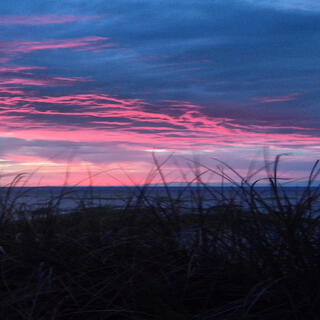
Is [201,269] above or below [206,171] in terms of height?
below

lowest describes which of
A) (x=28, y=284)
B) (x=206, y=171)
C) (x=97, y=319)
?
(x=97, y=319)

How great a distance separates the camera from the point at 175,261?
9.23 feet

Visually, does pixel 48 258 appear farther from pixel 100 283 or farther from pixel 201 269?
pixel 201 269

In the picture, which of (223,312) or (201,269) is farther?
(201,269)

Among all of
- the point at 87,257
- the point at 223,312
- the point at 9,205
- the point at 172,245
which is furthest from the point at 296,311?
the point at 9,205

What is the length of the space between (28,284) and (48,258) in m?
0.31

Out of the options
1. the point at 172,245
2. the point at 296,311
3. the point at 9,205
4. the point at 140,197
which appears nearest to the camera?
the point at 296,311

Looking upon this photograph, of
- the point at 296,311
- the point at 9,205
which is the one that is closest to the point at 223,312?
the point at 296,311

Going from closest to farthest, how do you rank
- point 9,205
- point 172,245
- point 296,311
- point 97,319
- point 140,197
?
point 296,311 → point 97,319 → point 172,245 → point 140,197 → point 9,205

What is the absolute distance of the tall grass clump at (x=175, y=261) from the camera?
2.40 meters

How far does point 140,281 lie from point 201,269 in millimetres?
351

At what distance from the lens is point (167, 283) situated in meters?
2.61

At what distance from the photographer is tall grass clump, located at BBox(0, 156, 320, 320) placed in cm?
240

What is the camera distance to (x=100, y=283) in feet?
8.46
